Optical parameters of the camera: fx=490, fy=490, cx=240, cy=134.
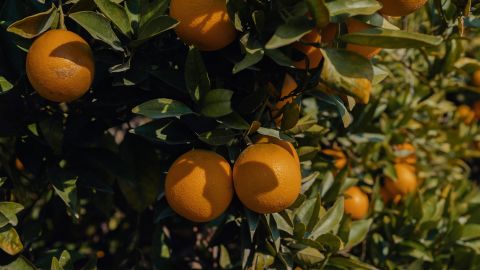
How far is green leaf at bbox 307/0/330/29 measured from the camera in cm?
83

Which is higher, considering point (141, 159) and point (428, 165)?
point (141, 159)

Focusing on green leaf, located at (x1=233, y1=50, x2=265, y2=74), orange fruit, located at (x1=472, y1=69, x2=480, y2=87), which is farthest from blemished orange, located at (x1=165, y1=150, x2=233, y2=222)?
orange fruit, located at (x1=472, y1=69, x2=480, y2=87)

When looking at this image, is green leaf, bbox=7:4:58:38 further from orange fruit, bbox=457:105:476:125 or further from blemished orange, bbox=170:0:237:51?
orange fruit, bbox=457:105:476:125

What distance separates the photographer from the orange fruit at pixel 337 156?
172 centimetres

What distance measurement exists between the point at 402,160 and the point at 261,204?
116cm

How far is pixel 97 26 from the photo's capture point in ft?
3.26

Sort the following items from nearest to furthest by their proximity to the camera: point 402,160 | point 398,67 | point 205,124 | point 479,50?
point 205,124 < point 402,160 < point 398,67 < point 479,50

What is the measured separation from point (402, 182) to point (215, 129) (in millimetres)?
1098

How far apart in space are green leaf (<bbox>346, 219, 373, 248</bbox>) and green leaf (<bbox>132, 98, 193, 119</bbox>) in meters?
0.80

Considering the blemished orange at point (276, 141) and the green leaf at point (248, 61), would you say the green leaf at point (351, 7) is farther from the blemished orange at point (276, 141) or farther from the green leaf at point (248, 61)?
the blemished orange at point (276, 141)

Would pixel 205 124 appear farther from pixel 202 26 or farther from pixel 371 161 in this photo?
pixel 371 161

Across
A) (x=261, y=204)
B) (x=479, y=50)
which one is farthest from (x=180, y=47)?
(x=479, y=50)

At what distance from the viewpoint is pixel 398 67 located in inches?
82.7

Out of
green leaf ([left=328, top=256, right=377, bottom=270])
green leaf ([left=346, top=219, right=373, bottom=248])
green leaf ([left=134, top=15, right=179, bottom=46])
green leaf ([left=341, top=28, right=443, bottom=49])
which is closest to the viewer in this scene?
green leaf ([left=341, top=28, right=443, bottom=49])
